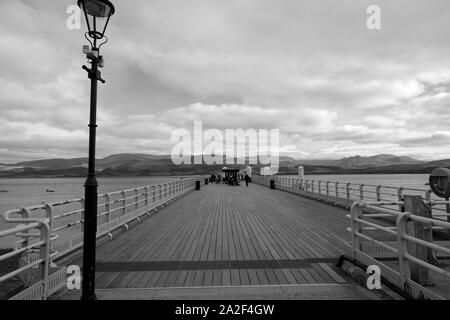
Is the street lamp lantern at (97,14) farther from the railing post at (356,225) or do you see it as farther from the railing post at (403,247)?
the railing post at (356,225)

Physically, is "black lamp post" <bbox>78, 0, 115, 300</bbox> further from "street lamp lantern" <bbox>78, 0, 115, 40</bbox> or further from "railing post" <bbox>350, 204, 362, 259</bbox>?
"railing post" <bbox>350, 204, 362, 259</bbox>

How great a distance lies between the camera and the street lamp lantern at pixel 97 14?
315cm

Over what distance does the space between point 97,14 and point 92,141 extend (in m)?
1.47

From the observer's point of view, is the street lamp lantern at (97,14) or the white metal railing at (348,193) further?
the white metal railing at (348,193)

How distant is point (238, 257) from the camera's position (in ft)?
17.7

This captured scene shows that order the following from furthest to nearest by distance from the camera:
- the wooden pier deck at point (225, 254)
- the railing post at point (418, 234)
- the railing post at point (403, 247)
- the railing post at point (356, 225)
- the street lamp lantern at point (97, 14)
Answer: the railing post at point (356, 225), the wooden pier deck at point (225, 254), the railing post at point (418, 234), the railing post at point (403, 247), the street lamp lantern at point (97, 14)

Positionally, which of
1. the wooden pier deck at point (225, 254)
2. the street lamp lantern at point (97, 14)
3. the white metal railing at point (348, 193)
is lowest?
the wooden pier deck at point (225, 254)

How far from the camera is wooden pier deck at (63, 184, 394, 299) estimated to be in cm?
428

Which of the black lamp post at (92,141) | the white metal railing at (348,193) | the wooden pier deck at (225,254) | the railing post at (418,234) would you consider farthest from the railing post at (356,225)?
the black lamp post at (92,141)

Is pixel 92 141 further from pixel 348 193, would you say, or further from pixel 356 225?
pixel 348 193

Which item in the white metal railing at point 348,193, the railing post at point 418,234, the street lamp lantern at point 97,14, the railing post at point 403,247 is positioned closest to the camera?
the street lamp lantern at point 97,14
